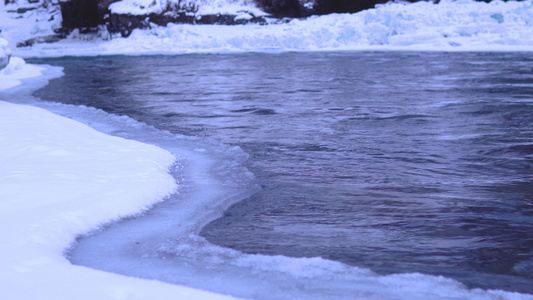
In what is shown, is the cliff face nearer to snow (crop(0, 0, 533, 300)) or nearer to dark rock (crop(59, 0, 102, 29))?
dark rock (crop(59, 0, 102, 29))

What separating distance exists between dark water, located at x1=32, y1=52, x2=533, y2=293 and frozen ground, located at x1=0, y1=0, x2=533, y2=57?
725 centimetres

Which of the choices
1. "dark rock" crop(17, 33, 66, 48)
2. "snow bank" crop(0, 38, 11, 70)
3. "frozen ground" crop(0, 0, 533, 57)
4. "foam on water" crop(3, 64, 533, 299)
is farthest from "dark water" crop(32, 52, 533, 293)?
"dark rock" crop(17, 33, 66, 48)

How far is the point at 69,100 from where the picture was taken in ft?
27.2

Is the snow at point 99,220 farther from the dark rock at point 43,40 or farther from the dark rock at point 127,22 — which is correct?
the dark rock at point 43,40

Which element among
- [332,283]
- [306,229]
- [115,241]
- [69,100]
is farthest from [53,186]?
[69,100]

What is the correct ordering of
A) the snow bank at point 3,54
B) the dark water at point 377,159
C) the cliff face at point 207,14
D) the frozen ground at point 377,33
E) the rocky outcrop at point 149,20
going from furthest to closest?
1. the rocky outcrop at point 149,20
2. the cliff face at point 207,14
3. the frozen ground at point 377,33
4. the snow bank at point 3,54
5. the dark water at point 377,159

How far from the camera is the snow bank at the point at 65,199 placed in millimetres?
2143

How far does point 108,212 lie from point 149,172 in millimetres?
786

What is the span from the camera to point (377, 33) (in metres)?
18.5

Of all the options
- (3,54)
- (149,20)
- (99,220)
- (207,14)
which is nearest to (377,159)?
(99,220)

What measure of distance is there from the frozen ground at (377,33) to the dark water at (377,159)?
285 inches

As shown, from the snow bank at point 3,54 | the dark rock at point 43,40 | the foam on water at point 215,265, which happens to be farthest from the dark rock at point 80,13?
the foam on water at point 215,265

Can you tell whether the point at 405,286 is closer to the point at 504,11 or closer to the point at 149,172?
the point at 149,172

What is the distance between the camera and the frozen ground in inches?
674
